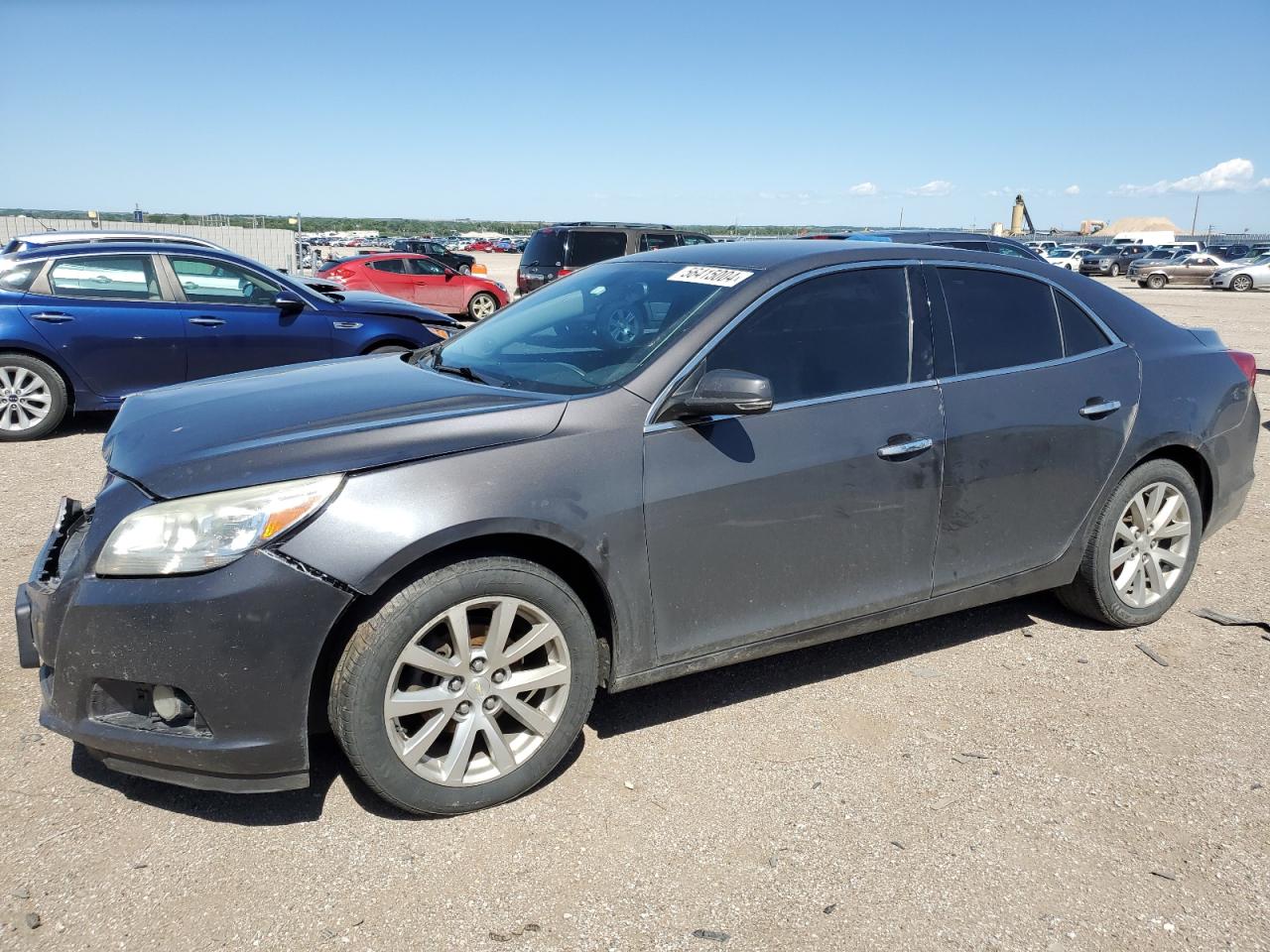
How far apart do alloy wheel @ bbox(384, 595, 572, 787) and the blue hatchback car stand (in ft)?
21.0

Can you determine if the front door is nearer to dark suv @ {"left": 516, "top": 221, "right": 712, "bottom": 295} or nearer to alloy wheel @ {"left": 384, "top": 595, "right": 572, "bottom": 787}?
alloy wheel @ {"left": 384, "top": 595, "right": 572, "bottom": 787}

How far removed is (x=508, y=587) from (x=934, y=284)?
210 centimetres

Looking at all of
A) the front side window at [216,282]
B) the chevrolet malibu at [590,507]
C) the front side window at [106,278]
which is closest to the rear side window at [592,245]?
the front side window at [216,282]

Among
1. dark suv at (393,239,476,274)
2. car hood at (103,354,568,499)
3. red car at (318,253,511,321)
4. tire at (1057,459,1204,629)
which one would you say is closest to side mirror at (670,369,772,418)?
car hood at (103,354,568,499)

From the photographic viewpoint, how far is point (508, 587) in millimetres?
2859

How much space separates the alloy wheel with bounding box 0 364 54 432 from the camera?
807 cm

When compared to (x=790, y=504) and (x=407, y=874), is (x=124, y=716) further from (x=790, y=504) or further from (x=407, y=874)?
(x=790, y=504)

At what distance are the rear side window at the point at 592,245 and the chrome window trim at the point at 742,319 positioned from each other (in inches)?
504

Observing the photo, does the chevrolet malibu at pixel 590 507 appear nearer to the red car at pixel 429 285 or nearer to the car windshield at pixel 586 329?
the car windshield at pixel 586 329

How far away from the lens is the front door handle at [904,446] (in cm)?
351

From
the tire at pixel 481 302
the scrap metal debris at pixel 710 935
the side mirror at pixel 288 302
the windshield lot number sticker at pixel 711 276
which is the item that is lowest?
the scrap metal debris at pixel 710 935

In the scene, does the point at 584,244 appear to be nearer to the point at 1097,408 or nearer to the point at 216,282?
the point at 216,282

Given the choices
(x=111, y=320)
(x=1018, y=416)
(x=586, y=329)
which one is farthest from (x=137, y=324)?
(x=1018, y=416)

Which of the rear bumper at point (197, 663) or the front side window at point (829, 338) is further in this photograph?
the front side window at point (829, 338)
